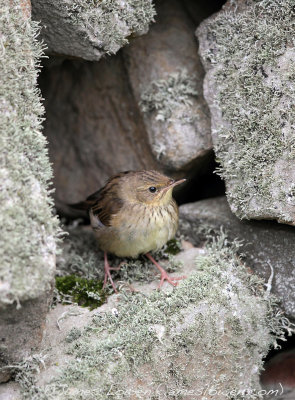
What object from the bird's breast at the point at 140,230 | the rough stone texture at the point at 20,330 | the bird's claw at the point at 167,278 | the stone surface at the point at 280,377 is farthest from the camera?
the bird's breast at the point at 140,230

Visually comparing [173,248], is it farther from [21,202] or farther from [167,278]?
[21,202]

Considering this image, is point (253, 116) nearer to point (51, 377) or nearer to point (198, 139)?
point (198, 139)

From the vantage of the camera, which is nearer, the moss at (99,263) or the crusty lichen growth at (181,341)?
the crusty lichen growth at (181,341)

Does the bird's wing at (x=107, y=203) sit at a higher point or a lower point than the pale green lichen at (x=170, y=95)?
lower

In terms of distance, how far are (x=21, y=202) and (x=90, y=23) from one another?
1777 millimetres

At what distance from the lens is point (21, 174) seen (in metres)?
3.39

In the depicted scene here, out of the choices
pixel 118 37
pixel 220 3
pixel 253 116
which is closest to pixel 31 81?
pixel 118 37

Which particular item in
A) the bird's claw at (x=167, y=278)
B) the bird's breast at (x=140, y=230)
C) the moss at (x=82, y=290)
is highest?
the bird's breast at (x=140, y=230)

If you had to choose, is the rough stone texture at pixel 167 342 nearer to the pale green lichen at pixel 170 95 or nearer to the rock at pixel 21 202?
the rock at pixel 21 202

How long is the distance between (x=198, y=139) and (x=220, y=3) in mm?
1445

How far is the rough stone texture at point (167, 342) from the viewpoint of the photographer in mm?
3713

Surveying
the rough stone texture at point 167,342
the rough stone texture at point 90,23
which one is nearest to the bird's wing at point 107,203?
the rough stone texture at point 167,342

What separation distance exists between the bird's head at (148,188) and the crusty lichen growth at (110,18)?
123 centimetres

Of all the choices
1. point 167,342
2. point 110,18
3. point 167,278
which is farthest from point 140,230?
point 110,18
